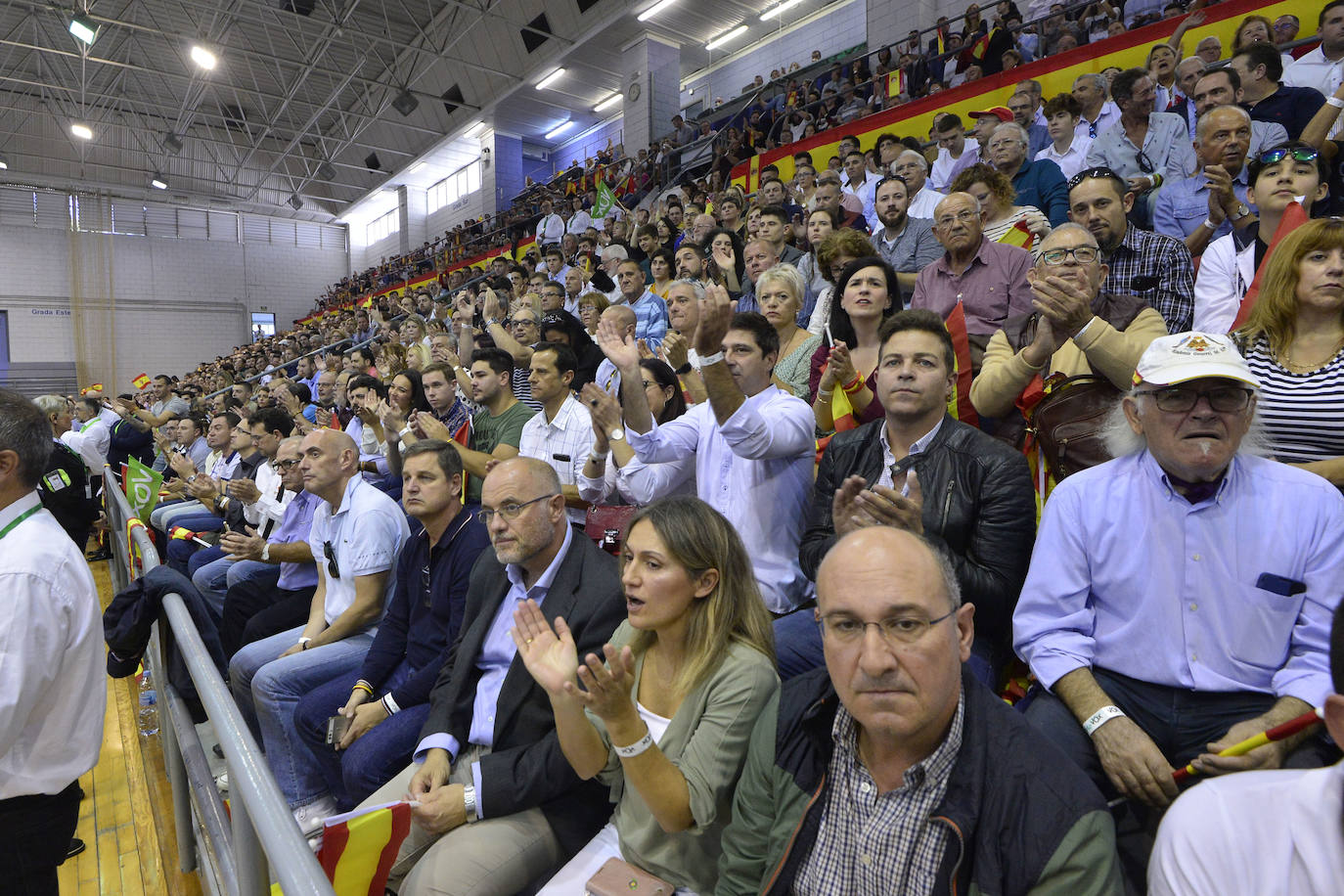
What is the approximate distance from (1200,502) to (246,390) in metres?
12.1

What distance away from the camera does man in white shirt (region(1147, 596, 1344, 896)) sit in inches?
32.3

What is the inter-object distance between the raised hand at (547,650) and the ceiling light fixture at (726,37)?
15.6m

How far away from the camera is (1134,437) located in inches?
63.6

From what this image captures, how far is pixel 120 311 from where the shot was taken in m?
20.4

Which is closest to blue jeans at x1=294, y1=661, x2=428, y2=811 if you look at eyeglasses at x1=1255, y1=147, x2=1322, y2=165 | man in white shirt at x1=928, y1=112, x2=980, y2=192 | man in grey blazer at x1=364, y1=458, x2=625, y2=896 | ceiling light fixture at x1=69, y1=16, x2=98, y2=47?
man in grey blazer at x1=364, y1=458, x2=625, y2=896

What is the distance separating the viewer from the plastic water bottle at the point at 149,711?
3705 mm

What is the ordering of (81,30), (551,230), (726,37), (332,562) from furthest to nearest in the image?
(726,37) < (551,230) < (81,30) < (332,562)

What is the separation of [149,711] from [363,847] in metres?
3.00

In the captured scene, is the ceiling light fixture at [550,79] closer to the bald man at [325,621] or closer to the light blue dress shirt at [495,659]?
the bald man at [325,621]

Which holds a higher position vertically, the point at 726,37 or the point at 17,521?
the point at 726,37

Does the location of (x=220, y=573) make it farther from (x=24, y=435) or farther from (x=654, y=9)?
(x=654, y=9)

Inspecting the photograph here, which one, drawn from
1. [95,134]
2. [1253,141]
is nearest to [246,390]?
[1253,141]

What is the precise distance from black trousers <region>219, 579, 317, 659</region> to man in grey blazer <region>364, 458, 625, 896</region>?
61.7 inches

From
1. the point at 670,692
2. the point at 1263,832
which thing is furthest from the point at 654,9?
the point at 1263,832
